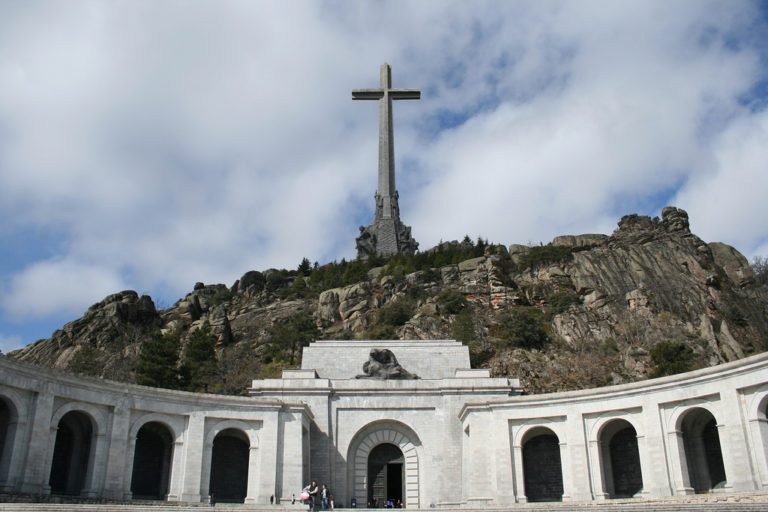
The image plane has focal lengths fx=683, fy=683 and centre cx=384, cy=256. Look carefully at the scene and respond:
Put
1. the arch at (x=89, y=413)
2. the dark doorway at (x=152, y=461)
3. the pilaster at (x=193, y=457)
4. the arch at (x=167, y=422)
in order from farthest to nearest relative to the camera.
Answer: the dark doorway at (x=152, y=461) < the pilaster at (x=193, y=457) < the arch at (x=167, y=422) < the arch at (x=89, y=413)

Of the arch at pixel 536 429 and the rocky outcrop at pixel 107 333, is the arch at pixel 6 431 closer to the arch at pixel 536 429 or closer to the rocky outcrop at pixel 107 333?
the arch at pixel 536 429

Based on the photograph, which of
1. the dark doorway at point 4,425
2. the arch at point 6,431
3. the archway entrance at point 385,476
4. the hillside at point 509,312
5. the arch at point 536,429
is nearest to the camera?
the arch at point 6,431

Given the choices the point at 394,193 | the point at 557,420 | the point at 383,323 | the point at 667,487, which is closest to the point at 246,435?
the point at 557,420

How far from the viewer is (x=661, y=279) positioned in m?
77.8

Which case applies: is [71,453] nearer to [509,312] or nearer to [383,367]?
[383,367]

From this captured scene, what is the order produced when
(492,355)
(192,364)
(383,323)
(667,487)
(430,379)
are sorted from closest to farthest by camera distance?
(667,487) → (430,379) → (192,364) → (492,355) → (383,323)

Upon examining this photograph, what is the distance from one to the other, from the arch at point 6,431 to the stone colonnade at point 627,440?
66.2ft

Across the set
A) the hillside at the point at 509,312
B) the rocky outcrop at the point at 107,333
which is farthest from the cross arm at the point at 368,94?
the rocky outcrop at the point at 107,333

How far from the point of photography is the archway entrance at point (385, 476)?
36188 millimetres

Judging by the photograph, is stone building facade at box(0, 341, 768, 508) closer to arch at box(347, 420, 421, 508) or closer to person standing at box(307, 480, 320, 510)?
arch at box(347, 420, 421, 508)

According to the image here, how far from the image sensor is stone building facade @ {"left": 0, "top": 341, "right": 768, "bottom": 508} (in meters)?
26.8

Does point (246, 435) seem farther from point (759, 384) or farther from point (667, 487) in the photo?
point (759, 384)

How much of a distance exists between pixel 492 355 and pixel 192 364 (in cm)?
2743

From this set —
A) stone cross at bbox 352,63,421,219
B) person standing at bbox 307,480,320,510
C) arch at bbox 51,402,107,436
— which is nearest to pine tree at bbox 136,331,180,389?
arch at bbox 51,402,107,436
